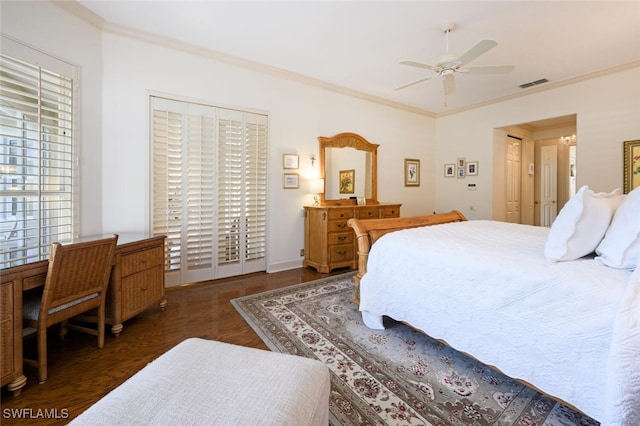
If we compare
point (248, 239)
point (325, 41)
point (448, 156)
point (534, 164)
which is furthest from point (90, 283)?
point (534, 164)

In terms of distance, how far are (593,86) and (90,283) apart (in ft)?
20.8

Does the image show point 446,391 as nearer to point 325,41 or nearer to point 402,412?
point 402,412

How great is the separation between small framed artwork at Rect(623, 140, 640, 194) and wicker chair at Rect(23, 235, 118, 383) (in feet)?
19.4

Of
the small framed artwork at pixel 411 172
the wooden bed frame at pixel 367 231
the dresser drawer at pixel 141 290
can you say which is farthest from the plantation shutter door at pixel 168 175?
the small framed artwork at pixel 411 172

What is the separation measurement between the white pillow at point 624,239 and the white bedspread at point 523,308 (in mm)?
56

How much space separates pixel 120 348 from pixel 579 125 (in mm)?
6216

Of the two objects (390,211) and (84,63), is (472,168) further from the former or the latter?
(84,63)

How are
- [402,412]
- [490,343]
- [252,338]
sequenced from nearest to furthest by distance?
[402,412]
[490,343]
[252,338]

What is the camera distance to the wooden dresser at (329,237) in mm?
4051

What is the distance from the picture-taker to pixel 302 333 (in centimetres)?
→ 229

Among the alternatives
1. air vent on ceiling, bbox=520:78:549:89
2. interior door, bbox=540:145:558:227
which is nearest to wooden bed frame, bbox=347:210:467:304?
air vent on ceiling, bbox=520:78:549:89

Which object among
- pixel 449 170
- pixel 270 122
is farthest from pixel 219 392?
pixel 449 170

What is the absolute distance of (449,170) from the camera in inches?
234

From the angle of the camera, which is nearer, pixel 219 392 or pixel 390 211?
pixel 219 392
